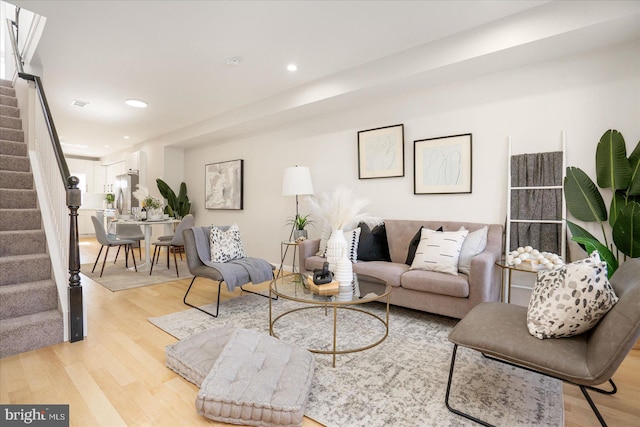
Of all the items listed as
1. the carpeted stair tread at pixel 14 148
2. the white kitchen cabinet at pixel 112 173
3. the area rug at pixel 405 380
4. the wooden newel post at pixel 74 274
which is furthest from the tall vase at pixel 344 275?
the white kitchen cabinet at pixel 112 173

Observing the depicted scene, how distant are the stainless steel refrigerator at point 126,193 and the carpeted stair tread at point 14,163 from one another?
4.48m

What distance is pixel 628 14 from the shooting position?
218 centimetres

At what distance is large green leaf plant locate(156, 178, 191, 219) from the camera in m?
6.64

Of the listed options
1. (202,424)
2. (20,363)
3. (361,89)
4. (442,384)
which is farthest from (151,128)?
(442,384)

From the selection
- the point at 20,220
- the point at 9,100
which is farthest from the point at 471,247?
the point at 9,100

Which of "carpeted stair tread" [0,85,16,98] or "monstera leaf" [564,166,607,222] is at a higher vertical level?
"carpeted stair tread" [0,85,16,98]

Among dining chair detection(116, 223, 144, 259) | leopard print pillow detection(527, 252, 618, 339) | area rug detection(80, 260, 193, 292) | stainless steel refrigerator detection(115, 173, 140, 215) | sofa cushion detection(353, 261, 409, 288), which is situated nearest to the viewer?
leopard print pillow detection(527, 252, 618, 339)

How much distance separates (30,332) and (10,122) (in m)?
2.83

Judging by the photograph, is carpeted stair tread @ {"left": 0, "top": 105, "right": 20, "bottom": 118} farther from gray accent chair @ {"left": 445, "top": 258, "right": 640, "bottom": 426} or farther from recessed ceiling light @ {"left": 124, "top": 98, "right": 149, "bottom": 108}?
gray accent chair @ {"left": 445, "top": 258, "right": 640, "bottom": 426}

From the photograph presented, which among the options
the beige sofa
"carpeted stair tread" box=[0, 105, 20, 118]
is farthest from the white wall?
"carpeted stair tread" box=[0, 105, 20, 118]

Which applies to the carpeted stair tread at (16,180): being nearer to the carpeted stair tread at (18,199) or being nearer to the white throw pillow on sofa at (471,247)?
the carpeted stair tread at (18,199)

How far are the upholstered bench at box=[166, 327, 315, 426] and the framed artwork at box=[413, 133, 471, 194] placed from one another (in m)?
2.37

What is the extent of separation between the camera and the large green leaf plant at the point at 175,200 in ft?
21.8

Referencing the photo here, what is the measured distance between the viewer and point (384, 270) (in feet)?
9.95
